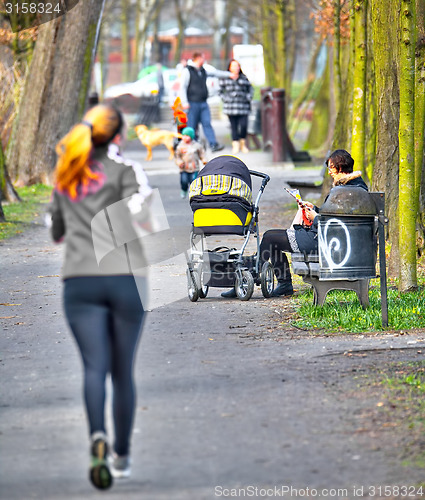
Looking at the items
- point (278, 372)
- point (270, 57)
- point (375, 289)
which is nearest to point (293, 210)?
point (375, 289)

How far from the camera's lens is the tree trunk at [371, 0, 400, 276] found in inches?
447

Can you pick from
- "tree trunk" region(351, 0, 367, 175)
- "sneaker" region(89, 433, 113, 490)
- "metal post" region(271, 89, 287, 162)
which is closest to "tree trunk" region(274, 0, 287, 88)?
"metal post" region(271, 89, 287, 162)

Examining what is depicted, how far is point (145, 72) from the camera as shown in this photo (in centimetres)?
5716

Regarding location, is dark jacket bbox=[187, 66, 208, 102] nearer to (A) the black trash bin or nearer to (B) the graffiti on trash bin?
(A) the black trash bin

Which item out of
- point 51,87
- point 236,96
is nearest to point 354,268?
point 51,87

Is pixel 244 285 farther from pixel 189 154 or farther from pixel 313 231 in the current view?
pixel 189 154

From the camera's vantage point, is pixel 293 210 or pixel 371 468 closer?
pixel 371 468

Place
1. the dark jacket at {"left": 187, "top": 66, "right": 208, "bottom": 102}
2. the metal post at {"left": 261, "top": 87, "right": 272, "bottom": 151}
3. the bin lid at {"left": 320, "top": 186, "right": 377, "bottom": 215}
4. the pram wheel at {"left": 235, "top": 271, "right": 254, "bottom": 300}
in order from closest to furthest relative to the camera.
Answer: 1. the bin lid at {"left": 320, "top": 186, "right": 377, "bottom": 215}
2. the pram wheel at {"left": 235, "top": 271, "right": 254, "bottom": 300}
3. the dark jacket at {"left": 187, "top": 66, "right": 208, "bottom": 102}
4. the metal post at {"left": 261, "top": 87, "right": 272, "bottom": 151}

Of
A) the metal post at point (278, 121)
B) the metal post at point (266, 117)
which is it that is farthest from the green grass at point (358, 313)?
the metal post at point (266, 117)

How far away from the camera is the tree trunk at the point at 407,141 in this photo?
963 centimetres

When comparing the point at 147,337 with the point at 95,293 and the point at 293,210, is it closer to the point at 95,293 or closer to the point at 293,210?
the point at 95,293

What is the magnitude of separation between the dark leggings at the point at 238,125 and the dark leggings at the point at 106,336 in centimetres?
2049

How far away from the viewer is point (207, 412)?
21.5ft

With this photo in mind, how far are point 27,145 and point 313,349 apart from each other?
1585 cm
